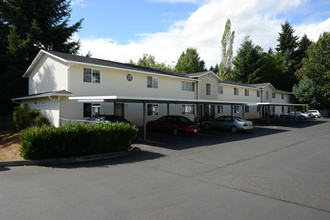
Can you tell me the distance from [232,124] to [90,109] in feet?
39.3

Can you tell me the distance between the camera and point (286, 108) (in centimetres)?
4841

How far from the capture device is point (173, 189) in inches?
231

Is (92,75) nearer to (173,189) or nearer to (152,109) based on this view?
(152,109)

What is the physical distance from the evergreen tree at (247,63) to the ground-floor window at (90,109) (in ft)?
139

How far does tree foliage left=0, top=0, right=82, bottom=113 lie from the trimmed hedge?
17184mm

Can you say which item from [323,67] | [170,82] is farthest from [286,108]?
[170,82]

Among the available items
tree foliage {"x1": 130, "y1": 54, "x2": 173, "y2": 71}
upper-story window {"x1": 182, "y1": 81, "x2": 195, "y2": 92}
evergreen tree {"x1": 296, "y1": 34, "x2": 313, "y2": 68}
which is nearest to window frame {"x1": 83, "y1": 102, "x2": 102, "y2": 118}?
upper-story window {"x1": 182, "y1": 81, "x2": 195, "y2": 92}

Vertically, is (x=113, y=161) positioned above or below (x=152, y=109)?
below

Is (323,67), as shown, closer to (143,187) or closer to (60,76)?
(60,76)

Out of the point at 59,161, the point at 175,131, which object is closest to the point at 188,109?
the point at 175,131

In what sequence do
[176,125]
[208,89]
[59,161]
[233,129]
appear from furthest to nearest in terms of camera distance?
1. [208,89]
2. [233,129]
3. [176,125]
4. [59,161]

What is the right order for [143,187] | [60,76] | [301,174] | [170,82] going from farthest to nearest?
[170,82]
[60,76]
[301,174]
[143,187]

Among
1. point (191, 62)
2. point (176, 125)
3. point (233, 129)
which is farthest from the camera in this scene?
point (191, 62)

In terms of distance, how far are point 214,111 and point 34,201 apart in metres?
27.4
